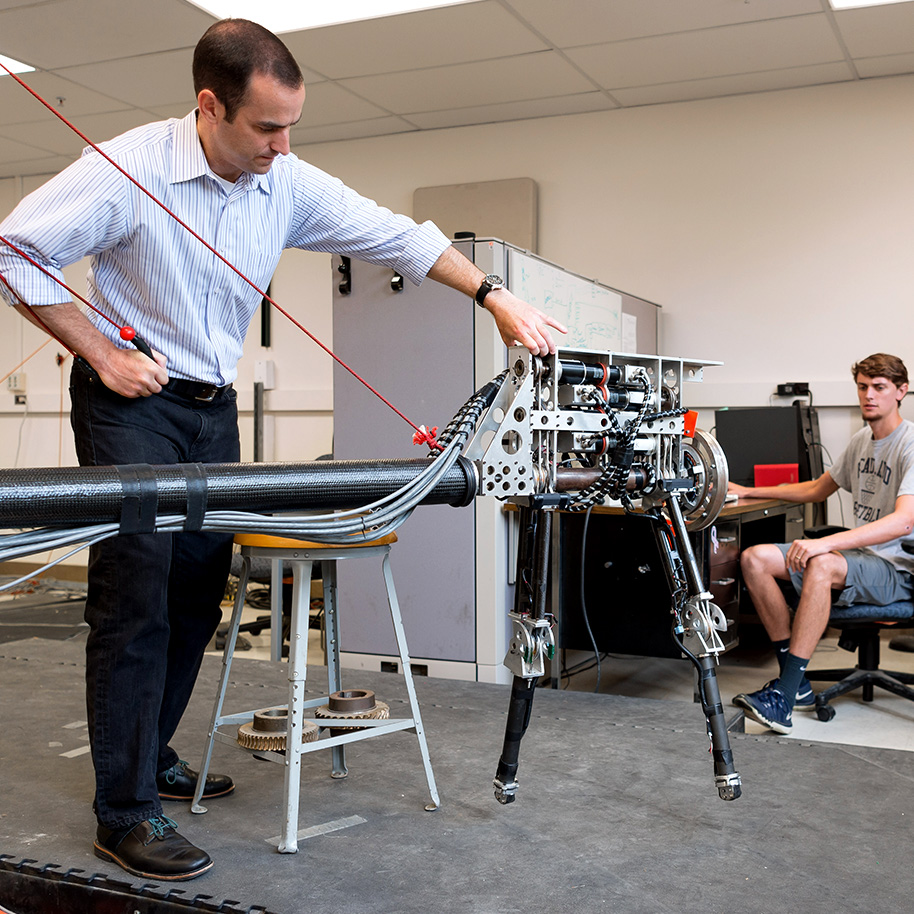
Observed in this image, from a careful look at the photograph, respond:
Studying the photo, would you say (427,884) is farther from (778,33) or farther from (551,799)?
(778,33)

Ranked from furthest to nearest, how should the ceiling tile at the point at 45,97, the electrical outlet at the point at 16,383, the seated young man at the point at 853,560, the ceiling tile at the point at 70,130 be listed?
1. the electrical outlet at the point at 16,383
2. the ceiling tile at the point at 70,130
3. the ceiling tile at the point at 45,97
4. the seated young man at the point at 853,560

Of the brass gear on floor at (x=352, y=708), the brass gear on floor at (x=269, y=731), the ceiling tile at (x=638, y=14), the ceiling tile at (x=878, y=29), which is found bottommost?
the brass gear on floor at (x=269, y=731)

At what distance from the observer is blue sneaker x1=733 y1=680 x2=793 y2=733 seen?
2598mm

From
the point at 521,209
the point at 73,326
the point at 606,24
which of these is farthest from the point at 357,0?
the point at 73,326

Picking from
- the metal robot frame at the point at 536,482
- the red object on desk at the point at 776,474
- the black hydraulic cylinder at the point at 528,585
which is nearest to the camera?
the metal robot frame at the point at 536,482

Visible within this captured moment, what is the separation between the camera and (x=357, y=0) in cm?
358

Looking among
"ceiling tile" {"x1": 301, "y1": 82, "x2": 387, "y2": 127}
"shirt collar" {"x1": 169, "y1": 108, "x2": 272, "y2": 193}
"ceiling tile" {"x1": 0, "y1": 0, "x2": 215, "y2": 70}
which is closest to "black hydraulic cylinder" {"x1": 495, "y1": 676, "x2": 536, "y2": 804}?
"shirt collar" {"x1": 169, "y1": 108, "x2": 272, "y2": 193}

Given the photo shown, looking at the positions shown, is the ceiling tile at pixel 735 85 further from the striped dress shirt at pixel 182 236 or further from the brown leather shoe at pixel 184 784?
the brown leather shoe at pixel 184 784

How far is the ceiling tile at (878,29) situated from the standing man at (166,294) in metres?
2.73

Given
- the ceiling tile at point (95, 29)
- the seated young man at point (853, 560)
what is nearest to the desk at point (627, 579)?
the seated young man at point (853, 560)

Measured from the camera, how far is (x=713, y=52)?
396 centimetres

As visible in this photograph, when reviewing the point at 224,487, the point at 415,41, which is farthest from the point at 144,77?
the point at 224,487

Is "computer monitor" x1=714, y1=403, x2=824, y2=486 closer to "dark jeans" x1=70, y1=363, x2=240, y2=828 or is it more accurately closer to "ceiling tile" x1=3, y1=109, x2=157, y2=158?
"dark jeans" x1=70, y1=363, x2=240, y2=828

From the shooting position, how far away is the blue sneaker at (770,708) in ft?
8.52
